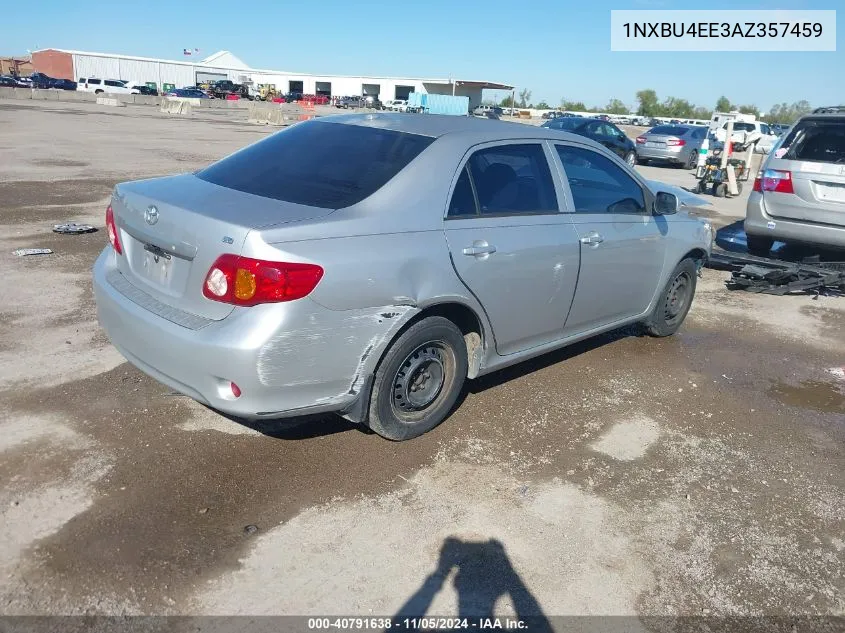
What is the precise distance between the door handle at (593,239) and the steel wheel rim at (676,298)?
1.43 m

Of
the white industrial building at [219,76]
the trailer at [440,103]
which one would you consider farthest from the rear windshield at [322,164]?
the white industrial building at [219,76]

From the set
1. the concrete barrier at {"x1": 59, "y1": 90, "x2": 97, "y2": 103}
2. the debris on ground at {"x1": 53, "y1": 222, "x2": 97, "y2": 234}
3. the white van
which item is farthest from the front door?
the white van

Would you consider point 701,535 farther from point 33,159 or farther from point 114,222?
point 33,159

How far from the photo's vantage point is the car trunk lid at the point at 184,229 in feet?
9.68

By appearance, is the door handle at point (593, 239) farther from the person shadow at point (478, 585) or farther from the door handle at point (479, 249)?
the person shadow at point (478, 585)

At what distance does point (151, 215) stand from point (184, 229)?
0.32m

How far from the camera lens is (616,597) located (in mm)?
2676

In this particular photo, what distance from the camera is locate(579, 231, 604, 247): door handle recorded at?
4282mm

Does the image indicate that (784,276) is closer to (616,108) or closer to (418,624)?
(418,624)

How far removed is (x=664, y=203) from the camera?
500cm

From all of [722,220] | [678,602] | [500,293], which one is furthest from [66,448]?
[722,220]

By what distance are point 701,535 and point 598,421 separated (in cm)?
117

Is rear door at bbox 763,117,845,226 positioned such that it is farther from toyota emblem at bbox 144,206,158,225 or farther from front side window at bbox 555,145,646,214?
toyota emblem at bbox 144,206,158,225

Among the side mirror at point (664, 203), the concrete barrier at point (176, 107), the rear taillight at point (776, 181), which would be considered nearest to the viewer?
the side mirror at point (664, 203)
